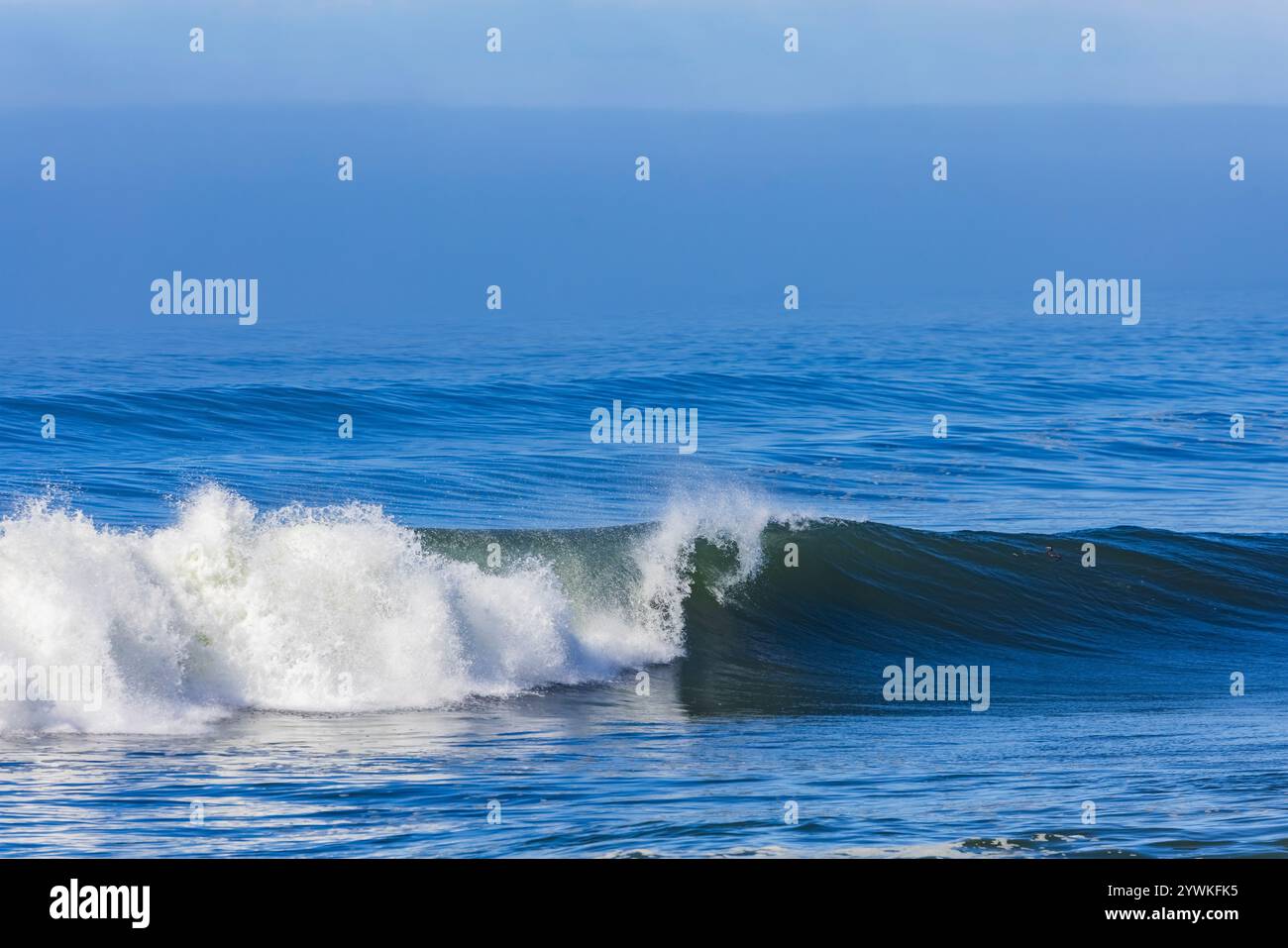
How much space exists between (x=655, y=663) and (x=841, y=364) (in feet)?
107

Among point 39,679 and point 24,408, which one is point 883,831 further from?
point 24,408

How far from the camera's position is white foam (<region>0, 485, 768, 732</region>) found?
37.1 ft

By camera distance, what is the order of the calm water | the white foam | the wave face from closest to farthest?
1. the calm water
2. the white foam
3. the wave face

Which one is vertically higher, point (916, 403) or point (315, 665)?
point (916, 403)

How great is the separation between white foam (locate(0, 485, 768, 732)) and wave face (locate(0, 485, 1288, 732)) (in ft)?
0.07

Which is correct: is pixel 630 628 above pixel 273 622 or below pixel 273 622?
below

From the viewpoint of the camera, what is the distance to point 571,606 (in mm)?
14203

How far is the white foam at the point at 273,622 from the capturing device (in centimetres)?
1130

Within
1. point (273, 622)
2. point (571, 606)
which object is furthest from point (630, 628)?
point (273, 622)

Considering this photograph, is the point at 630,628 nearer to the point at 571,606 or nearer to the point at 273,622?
the point at 571,606

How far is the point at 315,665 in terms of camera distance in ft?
38.9

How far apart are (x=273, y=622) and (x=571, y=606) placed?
297 centimetres
